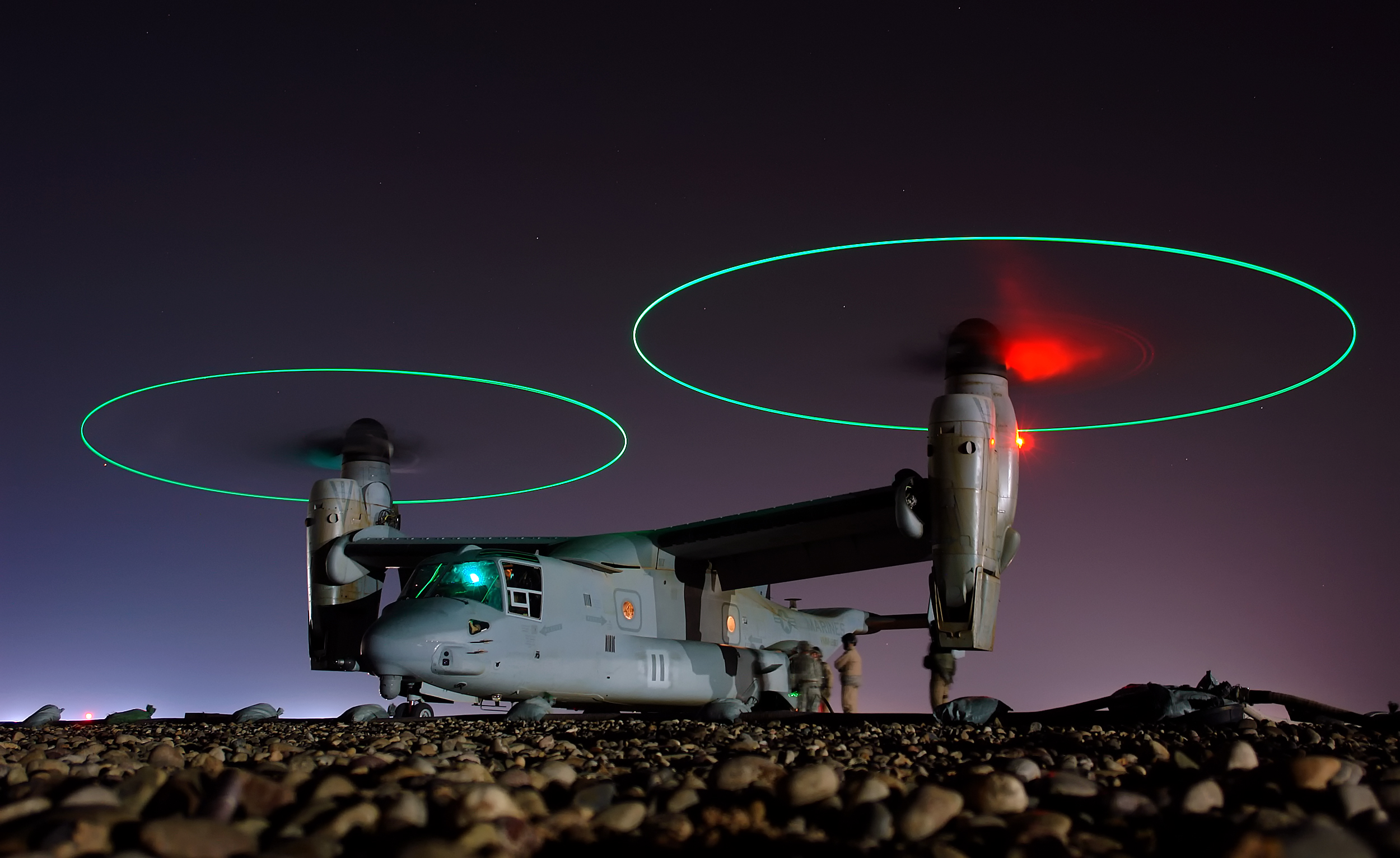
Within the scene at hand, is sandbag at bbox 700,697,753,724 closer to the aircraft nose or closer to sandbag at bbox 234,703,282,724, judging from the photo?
the aircraft nose

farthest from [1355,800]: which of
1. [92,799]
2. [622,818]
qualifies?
[92,799]

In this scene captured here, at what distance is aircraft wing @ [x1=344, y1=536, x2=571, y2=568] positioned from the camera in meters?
18.0

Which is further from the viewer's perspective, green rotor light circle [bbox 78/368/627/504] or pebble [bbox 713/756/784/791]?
green rotor light circle [bbox 78/368/627/504]

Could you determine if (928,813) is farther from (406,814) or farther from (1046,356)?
(1046,356)

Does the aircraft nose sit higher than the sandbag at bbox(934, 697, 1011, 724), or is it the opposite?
the aircraft nose

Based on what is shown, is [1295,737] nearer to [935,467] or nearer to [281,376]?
[935,467]

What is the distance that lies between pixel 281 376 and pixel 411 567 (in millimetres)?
4433

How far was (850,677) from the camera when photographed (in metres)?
18.9

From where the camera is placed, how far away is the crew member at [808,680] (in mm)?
16656

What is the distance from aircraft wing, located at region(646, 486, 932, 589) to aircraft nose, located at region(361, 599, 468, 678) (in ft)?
14.8

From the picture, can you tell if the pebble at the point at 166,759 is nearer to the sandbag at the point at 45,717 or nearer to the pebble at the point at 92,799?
the pebble at the point at 92,799

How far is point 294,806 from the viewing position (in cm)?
268

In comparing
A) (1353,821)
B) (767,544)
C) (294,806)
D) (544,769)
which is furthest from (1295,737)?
(767,544)

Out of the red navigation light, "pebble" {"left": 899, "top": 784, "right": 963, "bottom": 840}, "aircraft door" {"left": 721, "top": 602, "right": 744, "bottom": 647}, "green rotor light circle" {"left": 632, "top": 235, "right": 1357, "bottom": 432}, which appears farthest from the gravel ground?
"aircraft door" {"left": 721, "top": 602, "right": 744, "bottom": 647}
